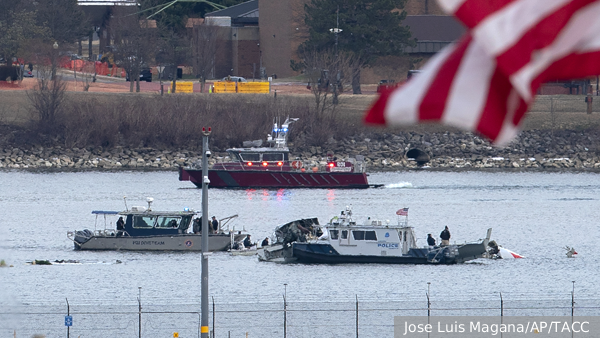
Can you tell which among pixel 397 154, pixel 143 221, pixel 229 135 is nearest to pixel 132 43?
pixel 229 135

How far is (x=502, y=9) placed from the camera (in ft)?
16.7

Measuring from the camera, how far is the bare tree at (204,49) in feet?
423

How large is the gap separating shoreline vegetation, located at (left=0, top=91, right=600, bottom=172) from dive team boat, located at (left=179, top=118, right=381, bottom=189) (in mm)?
24285

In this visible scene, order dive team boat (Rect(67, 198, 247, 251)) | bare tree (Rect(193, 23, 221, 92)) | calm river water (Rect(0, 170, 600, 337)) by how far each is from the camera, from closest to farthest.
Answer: calm river water (Rect(0, 170, 600, 337))
dive team boat (Rect(67, 198, 247, 251))
bare tree (Rect(193, 23, 221, 92))

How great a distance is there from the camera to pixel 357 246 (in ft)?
174

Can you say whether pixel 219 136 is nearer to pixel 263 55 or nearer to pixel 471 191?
pixel 263 55

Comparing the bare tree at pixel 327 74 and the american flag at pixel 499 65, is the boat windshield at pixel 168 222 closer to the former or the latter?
the american flag at pixel 499 65

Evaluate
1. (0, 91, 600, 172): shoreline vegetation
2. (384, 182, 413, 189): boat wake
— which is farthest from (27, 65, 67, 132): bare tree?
(384, 182, 413, 189): boat wake

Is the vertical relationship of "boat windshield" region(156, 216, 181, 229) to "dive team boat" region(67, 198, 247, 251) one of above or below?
above

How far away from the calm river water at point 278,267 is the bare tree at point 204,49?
89.4ft

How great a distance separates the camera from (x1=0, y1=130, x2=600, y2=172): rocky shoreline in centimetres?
11812

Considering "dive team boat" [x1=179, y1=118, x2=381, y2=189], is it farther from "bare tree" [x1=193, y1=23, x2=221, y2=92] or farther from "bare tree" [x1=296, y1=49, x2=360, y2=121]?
"bare tree" [x1=193, y1=23, x2=221, y2=92]

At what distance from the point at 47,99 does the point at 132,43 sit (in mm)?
18322

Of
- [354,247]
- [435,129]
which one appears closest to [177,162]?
[435,129]
